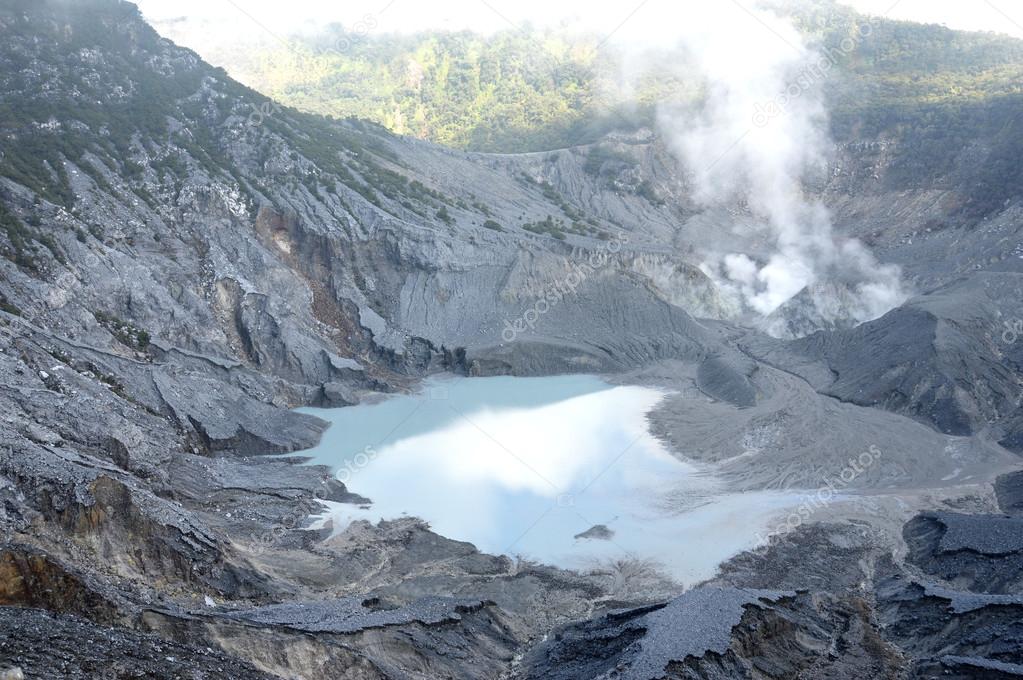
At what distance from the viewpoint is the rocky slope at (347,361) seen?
21.1 meters

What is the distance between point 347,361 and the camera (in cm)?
4628

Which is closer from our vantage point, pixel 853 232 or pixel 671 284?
pixel 671 284

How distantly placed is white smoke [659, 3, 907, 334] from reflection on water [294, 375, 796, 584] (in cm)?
1928

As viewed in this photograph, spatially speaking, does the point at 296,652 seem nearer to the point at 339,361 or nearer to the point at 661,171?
the point at 339,361

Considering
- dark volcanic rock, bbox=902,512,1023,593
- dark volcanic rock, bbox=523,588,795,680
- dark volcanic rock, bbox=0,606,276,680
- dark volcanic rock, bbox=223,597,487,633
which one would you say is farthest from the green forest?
dark volcanic rock, bbox=0,606,276,680

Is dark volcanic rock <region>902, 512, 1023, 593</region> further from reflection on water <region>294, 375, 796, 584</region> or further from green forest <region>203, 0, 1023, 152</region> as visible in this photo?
green forest <region>203, 0, 1023, 152</region>

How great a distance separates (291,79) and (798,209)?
A: 74381mm

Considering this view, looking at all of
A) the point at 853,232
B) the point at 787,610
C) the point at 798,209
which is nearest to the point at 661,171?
the point at 798,209

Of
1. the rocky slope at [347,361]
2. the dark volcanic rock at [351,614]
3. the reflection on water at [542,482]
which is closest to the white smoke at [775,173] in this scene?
the rocky slope at [347,361]

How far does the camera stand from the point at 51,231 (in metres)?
39.6

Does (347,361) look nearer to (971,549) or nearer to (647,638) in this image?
(971,549)

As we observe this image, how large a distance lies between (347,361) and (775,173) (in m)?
44.1

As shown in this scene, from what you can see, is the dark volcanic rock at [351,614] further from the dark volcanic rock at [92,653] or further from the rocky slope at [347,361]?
the dark volcanic rock at [92,653]

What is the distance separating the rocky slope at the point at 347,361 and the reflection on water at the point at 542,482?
1278mm
